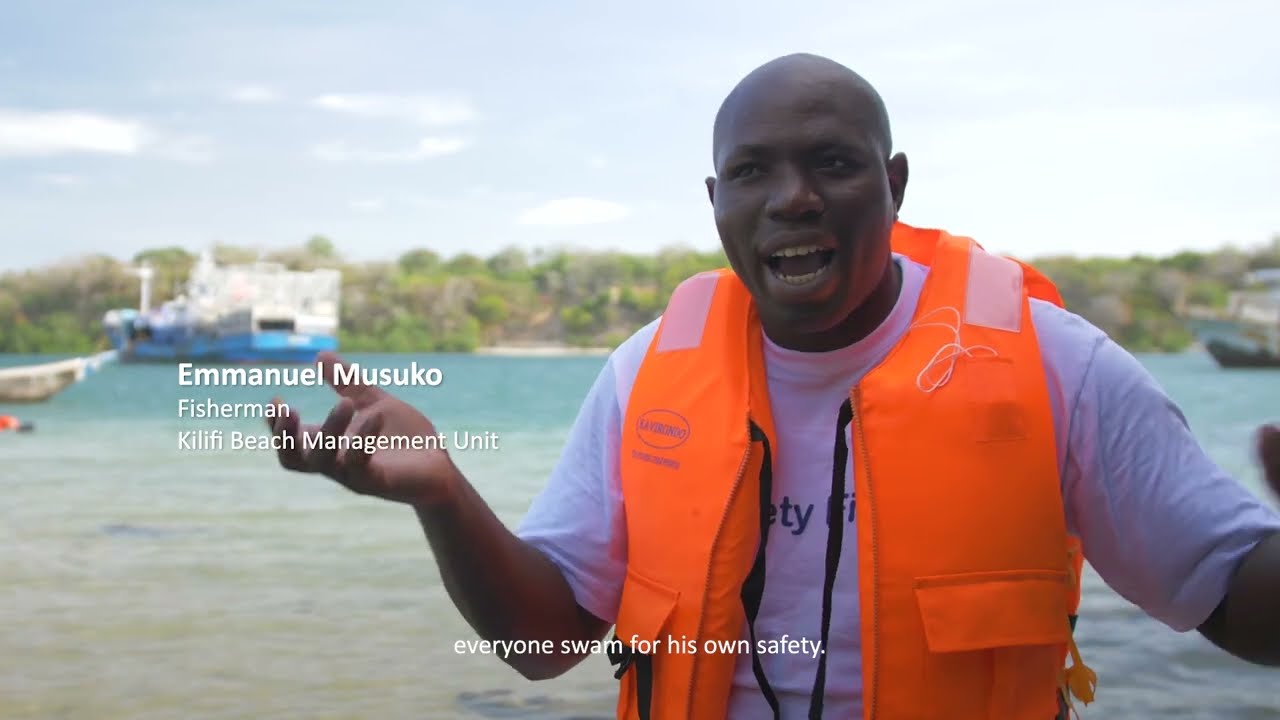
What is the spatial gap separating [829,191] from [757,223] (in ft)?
0.43

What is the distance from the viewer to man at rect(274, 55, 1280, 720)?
2045 mm

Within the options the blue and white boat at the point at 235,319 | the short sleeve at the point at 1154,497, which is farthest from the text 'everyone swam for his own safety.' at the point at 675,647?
the blue and white boat at the point at 235,319

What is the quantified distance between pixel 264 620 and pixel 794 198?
7.75m

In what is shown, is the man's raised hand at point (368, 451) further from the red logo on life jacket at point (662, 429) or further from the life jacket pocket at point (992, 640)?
the life jacket pocket at point (992, 640)

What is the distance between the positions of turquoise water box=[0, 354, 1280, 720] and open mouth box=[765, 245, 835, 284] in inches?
27.5

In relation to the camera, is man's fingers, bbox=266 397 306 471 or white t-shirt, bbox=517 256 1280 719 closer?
man's fingers, bbox=266 397 306 471

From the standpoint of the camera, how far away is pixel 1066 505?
84.8 inches

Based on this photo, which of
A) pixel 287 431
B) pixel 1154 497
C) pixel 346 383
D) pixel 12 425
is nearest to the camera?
pixel 287 431

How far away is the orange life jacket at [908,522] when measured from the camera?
6.80ft

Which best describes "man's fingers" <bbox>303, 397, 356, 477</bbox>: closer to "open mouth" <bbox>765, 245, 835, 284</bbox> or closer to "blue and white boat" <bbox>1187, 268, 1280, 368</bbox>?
"open mouth" <bbox>765, 245, 835, 284</bbox>

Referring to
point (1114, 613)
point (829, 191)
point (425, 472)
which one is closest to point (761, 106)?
point (829, 191)

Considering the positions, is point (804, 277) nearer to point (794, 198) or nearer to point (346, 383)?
point (794, 198)

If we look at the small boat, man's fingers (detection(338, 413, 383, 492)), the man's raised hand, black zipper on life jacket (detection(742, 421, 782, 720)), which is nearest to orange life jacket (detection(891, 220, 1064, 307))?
black zipper on life jacket (detection(742, 421, 782, 720))

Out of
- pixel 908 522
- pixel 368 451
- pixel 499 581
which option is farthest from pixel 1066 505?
pixel 368 451
